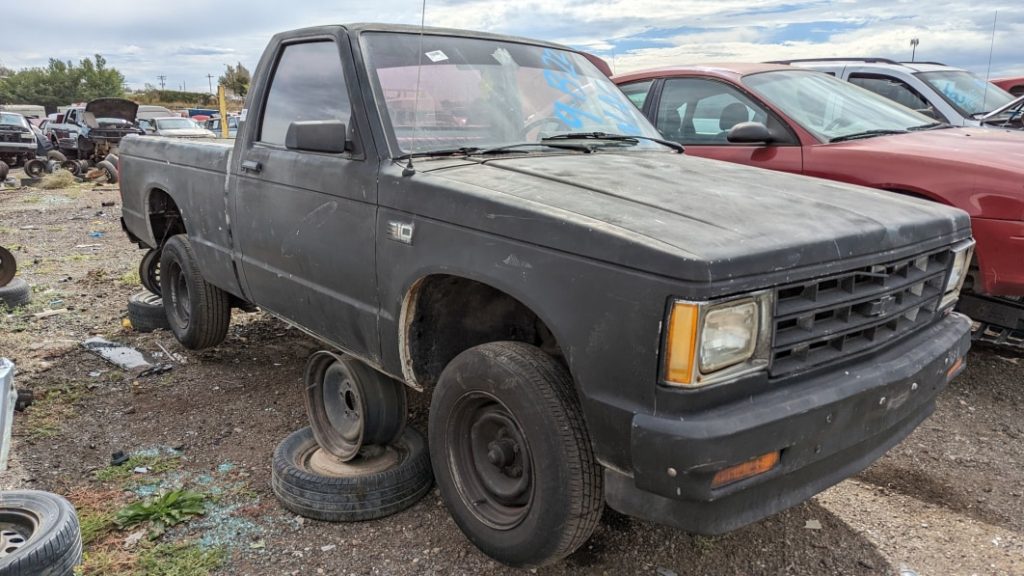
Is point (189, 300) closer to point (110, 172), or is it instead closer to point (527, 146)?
point (527, 146)

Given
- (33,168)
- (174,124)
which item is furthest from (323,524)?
Answer: (33,168)

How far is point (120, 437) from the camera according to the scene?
392cm

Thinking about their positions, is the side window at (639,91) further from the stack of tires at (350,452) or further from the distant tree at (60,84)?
the distant tree at (60,84)

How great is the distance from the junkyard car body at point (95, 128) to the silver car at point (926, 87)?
1959cm

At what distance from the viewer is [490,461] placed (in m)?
2.68

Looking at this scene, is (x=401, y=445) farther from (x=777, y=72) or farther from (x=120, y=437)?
(x=777, y=72)

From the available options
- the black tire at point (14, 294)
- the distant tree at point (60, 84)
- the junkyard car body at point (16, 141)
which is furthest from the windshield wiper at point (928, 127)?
the distant tree at point (60, 84)

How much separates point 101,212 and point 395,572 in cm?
1257

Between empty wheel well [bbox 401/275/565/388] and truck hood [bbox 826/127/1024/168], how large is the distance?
112 inches

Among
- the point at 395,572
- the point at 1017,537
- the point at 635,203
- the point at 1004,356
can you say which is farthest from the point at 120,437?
the point at 1004,356

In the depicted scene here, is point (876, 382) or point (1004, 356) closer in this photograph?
point (876, 382)

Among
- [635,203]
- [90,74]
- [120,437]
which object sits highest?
[90,74]

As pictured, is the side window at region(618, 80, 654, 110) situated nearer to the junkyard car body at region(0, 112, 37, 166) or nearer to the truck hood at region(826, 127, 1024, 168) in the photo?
the truck hood at region(826, 127, 1024, 168)

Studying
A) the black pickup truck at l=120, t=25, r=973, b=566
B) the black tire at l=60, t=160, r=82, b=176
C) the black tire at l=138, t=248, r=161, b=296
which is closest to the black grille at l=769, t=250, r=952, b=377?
the black pickup truck at l=120, t=25, r=973, b=566
